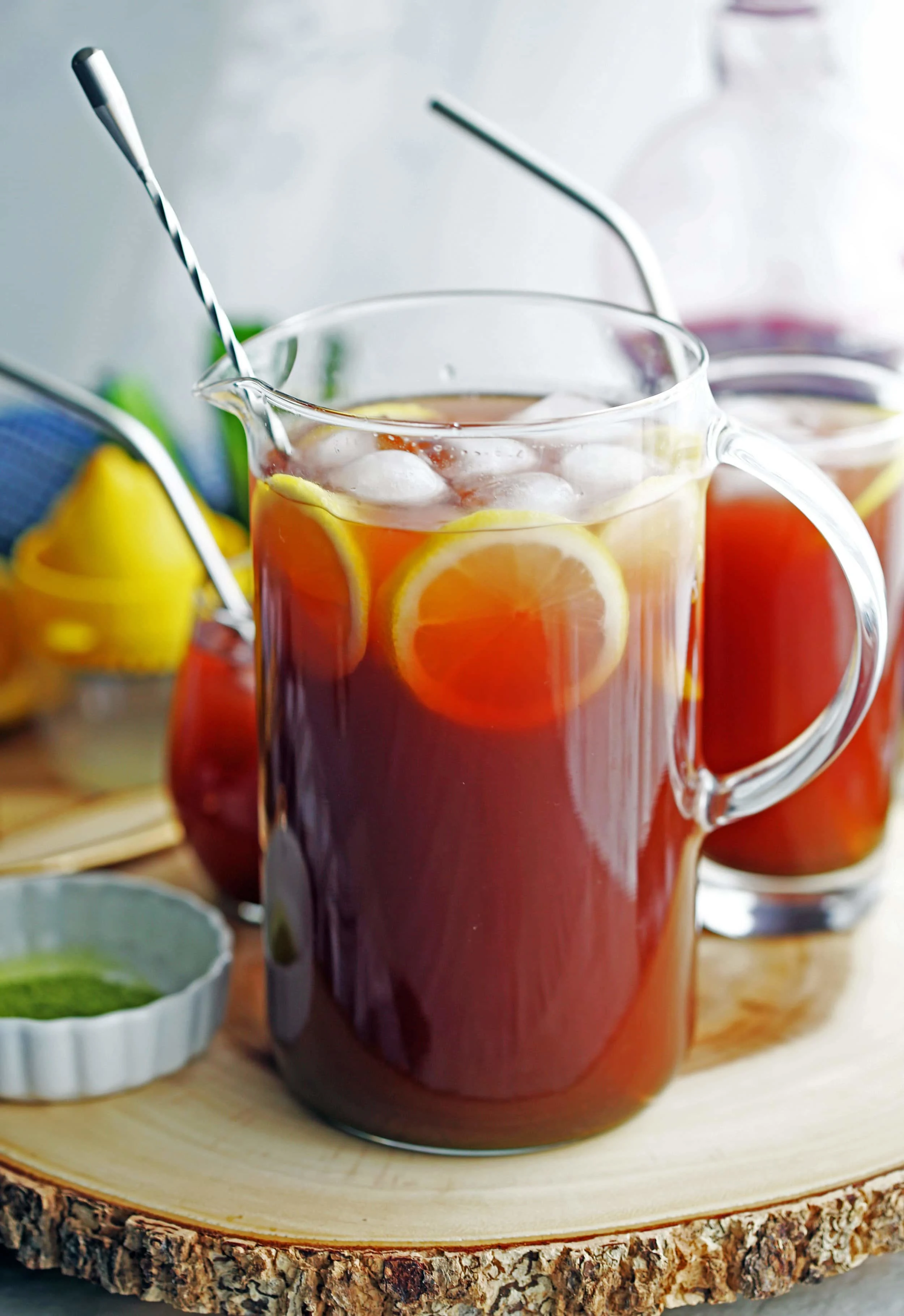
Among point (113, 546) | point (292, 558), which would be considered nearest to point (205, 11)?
point (113, 546)

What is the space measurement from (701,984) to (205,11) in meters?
1.42

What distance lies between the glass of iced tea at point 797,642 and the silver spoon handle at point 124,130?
1.41ft

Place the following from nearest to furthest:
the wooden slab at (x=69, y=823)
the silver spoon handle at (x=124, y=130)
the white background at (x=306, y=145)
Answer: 1. the silver spoon handle at (x=124, y=130)
2. the wooden slab at (x=69, y=823)
3. the white background at (x=306, y=145)

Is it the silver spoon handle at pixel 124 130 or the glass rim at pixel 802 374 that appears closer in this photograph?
the silver spoon handle at pixel 124 130

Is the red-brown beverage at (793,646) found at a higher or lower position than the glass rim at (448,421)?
lower

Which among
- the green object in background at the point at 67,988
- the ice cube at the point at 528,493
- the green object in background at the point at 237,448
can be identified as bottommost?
the green object in background at the point at 67,988

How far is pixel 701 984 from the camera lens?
4.09 feet

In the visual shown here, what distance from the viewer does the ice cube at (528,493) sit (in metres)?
0.91

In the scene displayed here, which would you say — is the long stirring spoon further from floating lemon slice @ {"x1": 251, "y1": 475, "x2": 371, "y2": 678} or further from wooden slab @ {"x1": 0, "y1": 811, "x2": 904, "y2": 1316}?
wooden slab @ {"x1": 0, "y1": 811, "x2": 904, "y2": 1316}

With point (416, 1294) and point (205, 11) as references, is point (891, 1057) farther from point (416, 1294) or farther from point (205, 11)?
point (205, 11)

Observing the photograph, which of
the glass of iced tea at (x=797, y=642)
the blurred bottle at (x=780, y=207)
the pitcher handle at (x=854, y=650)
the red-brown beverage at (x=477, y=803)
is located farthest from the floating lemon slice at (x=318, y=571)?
the blurred bottle at (x=780, y=207)

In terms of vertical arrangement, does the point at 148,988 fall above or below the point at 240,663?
below

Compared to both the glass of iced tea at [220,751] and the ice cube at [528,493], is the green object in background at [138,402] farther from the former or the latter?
the ice cube at [528,493]

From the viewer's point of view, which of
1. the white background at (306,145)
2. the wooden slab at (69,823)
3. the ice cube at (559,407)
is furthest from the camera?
the white background at (306,145)
